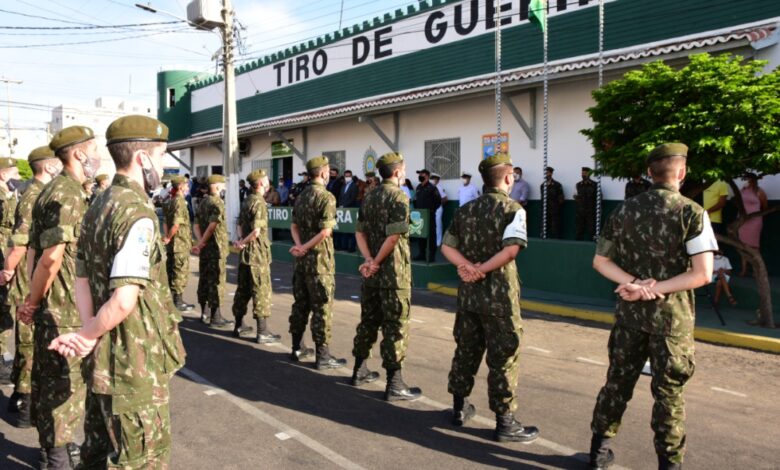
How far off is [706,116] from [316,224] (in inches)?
200

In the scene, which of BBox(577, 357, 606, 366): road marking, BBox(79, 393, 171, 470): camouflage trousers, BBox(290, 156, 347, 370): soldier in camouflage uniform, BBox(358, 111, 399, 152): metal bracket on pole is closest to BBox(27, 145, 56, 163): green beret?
BBox(290, 156, 347, 370): soldier in camouflage uniform

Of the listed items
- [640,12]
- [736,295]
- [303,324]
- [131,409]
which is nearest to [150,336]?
[131,409]

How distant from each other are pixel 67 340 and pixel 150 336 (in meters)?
0.34

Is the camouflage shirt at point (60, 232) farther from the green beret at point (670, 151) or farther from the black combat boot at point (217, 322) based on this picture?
the black combat boot at point (217, 322)

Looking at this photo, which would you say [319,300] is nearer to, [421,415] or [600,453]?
[421,415]

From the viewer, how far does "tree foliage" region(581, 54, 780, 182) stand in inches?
282

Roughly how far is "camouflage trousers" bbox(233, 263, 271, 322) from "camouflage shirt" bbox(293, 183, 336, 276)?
3.60 ft

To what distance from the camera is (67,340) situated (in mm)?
2525

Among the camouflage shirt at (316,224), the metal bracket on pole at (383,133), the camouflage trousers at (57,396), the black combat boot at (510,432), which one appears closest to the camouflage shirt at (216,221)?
the camouflage shirt at (316,224)

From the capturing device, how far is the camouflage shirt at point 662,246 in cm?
345

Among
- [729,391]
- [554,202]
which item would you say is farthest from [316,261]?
[554,202]

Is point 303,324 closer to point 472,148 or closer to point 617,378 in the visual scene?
point 617,378

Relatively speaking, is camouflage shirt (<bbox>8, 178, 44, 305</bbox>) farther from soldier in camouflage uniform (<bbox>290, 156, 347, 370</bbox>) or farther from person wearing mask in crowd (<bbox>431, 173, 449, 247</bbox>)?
person wearing mask in crowd (<bbox>431, 173, 449, 247</bbox>)

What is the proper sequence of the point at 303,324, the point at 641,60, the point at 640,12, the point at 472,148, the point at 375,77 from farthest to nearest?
1. the point at 375,77
2. the point at 472,148
3. the point at 640,12
4. the point at 641,60
5. the point at 303,324
